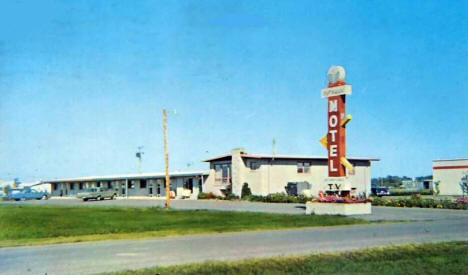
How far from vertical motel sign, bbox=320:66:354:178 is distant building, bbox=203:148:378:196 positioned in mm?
19865

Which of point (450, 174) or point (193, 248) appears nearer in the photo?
point (193, 248)

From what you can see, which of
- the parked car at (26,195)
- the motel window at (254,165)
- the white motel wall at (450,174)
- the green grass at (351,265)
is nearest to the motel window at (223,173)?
the motel window at (254,165)

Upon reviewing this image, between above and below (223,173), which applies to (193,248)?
below

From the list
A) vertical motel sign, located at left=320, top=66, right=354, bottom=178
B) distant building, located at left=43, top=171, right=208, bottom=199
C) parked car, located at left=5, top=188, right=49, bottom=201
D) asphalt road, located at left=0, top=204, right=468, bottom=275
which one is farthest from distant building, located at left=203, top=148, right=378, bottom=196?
asphalt road, located at left=0, top=204, right=468, bottom=275

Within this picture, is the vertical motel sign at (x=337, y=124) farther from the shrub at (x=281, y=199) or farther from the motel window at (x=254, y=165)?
the motel window at (x=254, y=165)

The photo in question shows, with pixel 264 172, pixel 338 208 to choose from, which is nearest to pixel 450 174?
pixel 264 172

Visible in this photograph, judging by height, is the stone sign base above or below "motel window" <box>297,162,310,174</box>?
below

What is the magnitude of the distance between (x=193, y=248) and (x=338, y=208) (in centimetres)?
1546

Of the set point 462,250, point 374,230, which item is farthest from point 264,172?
point 462,250

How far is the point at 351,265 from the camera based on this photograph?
11094mm

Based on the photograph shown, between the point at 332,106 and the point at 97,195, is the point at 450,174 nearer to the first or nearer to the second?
the point at 332,106

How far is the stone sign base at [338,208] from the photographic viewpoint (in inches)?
1128

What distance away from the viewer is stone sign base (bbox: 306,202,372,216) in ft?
94.0

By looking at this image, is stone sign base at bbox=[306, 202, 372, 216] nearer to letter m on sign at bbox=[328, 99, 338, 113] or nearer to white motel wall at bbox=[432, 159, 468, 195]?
letter m on sign at bbox=[328, 99, 338, 113]
